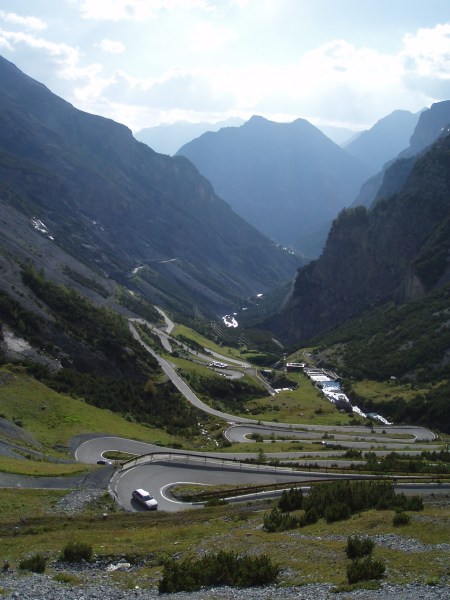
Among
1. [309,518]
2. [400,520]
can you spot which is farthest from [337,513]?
[400,520]

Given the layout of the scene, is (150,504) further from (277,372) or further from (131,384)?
(277,372)

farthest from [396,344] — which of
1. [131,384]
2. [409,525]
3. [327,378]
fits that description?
[409,525]

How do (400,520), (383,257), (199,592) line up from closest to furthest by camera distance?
(199,592), (400,520), (383,257)

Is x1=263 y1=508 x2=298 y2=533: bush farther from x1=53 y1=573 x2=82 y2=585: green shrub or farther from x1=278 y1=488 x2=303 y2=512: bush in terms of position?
x1=53 y1=573 x2=82 y2=585: green shrub

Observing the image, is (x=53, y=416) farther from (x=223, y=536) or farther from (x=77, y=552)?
(x=77, y=552)

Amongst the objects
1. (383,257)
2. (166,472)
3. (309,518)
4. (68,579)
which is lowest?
(166,472)

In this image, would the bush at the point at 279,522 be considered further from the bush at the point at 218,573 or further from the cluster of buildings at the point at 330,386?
the cluster of buildings at the point at 330,386
